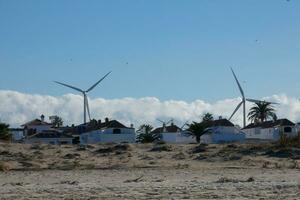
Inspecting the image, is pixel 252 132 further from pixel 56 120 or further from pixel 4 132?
pixel 56 120

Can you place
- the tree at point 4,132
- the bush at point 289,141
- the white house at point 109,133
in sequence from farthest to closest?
the white house at point 109,133, the tree at point 4,132, the bush at point 289,141

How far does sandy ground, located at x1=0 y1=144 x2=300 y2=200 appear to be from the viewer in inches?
761

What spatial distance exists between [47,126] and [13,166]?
275ft

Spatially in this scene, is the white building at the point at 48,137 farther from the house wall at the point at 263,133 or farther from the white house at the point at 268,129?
the house wall at the point at 263,133

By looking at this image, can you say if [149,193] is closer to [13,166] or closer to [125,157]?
[13,166]

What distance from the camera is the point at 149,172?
27.3m

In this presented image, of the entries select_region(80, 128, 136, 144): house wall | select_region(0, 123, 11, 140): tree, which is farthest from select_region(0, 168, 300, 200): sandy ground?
select_region(80, 128, 136, 144): house wall

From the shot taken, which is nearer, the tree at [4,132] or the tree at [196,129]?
the tree at [4,132]

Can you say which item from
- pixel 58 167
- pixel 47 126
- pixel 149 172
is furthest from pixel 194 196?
pixel 47 126

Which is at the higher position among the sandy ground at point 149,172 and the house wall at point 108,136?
the house wall at point 108,136

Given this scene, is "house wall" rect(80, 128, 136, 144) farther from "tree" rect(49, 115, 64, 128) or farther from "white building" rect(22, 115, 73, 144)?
"tree" rect(49, 115, 64, 128)

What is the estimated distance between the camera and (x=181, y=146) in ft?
128

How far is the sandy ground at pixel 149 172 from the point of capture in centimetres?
1933

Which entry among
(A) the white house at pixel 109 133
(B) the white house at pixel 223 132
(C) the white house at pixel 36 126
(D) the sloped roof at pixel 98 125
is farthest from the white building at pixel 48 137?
(B) the white house at pixel 223 132
